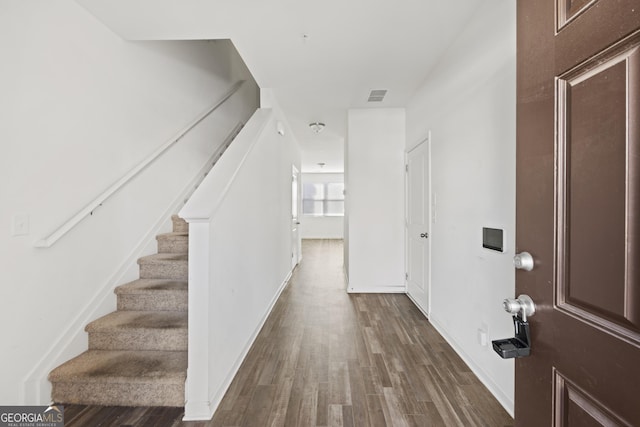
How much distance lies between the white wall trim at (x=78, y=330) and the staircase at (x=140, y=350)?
4cm

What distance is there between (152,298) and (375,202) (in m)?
2.85

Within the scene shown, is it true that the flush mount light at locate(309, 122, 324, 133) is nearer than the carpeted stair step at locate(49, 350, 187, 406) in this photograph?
No

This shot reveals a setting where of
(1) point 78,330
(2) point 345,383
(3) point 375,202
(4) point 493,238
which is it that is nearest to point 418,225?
(3) point 375,202

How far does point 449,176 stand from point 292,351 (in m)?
2.07

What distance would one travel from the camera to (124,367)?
1784 mm

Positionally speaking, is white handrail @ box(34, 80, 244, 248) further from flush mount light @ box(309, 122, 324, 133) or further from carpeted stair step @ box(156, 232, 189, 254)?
flush mount light @ box(309, 122, 324, 133)

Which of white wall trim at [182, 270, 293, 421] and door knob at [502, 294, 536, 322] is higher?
door knob at [502, 294, 536, 322]

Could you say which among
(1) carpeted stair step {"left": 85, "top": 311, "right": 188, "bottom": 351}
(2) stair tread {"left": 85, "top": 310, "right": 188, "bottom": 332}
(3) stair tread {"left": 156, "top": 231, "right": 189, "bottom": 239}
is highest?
(3) stair tread {"left": 156, "top": 231, "right": 189, "bottom": 239}

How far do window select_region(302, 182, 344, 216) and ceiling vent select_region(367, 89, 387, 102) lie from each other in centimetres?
763

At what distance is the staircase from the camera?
A: 5.60 ft

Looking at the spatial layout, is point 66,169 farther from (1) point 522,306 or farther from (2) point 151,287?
(1) point 522,306

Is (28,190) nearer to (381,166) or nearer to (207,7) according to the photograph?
(207,7)

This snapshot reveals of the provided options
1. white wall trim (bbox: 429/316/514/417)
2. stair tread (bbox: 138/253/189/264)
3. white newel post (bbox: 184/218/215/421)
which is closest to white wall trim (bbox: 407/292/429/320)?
white wall trim (bbox: 429/316/514/417)

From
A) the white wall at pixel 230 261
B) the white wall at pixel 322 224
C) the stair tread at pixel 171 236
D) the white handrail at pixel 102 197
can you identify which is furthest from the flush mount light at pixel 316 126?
the white wall at pixel 322 224
